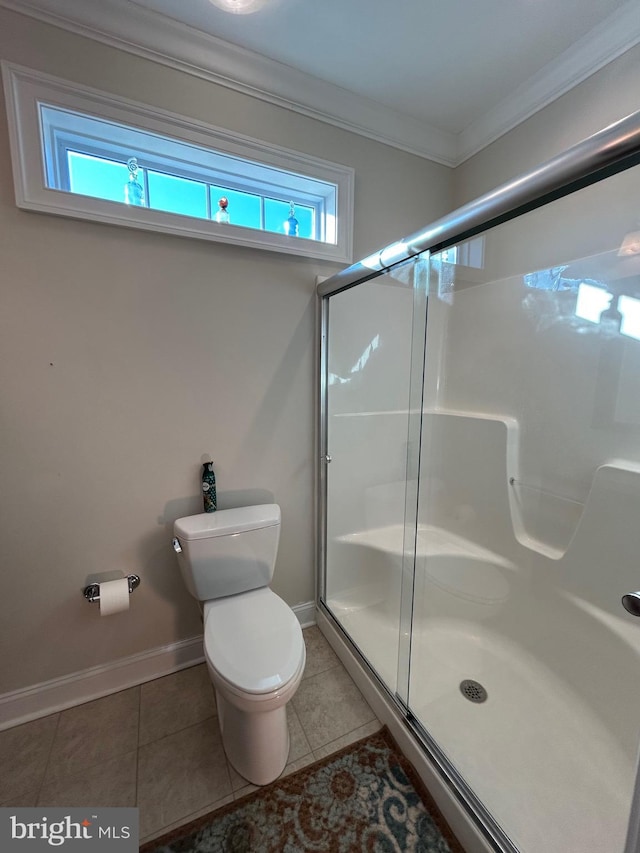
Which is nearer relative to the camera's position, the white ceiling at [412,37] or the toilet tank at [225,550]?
the white ceiling at [412,37]

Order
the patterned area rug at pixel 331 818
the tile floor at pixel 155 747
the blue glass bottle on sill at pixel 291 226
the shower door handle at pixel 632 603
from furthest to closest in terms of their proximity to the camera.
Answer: the blue glass bottle on sill at pixel 291 226 → the tile floor at pixel 155 747 → the patterned area rug at pixel 331 818 → the shower door handle at pixel 632 603

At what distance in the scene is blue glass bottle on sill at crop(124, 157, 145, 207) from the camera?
1.37 metres

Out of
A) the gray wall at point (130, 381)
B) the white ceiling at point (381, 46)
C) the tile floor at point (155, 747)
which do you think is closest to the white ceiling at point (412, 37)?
the white ceiling at point (381, 46)

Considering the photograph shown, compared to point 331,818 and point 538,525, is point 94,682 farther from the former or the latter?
point 538,525

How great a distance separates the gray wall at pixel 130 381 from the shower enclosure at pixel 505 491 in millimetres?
336

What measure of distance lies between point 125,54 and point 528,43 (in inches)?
56.6

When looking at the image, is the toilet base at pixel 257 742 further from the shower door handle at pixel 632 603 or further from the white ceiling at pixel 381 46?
the white ceiling at pixel 381 46

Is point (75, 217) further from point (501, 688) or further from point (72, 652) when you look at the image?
point (501, 688)

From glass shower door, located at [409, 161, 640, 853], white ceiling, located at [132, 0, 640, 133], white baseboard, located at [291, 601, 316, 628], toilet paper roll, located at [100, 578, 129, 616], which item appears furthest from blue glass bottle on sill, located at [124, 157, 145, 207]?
white baseboard, located at [291, 601, 316, 628]

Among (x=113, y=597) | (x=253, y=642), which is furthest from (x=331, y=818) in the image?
(x=113, y=597)

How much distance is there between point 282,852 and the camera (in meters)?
0.98

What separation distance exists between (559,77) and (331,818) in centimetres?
269

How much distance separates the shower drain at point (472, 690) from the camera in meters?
1.36

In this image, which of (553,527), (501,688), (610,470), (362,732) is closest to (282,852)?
(362,732)
